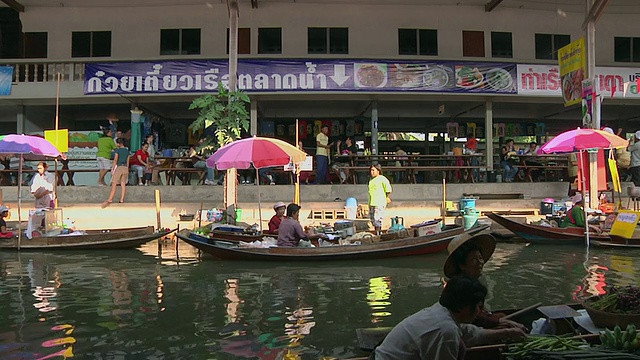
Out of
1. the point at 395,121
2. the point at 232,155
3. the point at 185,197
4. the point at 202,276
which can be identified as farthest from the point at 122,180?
the point at 395,121

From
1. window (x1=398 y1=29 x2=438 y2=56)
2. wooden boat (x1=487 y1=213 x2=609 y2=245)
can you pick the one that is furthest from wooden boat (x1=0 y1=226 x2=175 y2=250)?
window (x1=398 y1=29 x2=438 y2=56)

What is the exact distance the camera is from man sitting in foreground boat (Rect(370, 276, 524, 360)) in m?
2.88

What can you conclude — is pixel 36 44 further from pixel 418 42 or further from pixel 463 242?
pixel 463 242

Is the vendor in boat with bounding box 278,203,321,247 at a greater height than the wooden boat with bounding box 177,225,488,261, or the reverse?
the vendor in boat with bounding box 278,203,321,247

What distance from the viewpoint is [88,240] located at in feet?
36.9

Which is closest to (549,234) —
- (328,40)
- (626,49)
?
(328,40)

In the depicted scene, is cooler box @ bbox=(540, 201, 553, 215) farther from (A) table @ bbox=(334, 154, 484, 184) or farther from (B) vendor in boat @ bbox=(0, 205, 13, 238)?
(B) vendor in boat @ bbox=(0, 205, 13, 238)

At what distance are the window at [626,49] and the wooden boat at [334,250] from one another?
13735 mm

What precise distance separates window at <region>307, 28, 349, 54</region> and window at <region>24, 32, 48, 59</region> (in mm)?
9849

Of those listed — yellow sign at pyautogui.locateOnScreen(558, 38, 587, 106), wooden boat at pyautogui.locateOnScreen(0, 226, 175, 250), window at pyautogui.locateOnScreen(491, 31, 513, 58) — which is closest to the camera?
wooden boat at pyautogui.locateOnScreen(0, 226, 175, 250)

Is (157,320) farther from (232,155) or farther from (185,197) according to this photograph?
(185,197)

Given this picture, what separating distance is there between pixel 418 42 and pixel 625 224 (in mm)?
10131

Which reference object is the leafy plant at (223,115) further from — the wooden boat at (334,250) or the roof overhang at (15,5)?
the roof overhang at (15,5)

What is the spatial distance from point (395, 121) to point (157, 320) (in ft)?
52.4
